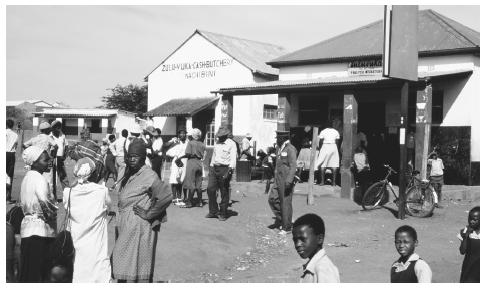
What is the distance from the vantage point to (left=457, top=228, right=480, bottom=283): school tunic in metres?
5.17

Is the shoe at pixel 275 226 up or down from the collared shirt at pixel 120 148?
down

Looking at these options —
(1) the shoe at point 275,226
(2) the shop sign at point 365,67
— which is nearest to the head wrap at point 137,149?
(1) the shoe at point 275,226

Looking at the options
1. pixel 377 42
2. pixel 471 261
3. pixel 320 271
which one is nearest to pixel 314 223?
pixel 320 271

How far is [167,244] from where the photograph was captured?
9086 millimetres

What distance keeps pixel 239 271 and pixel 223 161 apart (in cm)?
316

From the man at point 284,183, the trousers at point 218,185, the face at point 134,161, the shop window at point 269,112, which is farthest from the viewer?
the shop window at point 269,112

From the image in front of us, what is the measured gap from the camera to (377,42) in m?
19.7

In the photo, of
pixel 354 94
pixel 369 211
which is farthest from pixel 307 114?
pixel 369 211

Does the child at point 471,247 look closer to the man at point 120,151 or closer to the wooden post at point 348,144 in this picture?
the wooden post at point 348,144

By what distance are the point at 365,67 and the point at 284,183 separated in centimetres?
970

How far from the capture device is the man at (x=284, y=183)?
10414mm

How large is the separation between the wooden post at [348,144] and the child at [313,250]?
11.1 metres

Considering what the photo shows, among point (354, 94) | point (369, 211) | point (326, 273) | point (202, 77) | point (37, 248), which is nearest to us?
point (326, 273)

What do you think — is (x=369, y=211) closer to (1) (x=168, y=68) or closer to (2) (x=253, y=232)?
(2) (x=253, y=232)
